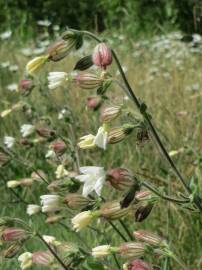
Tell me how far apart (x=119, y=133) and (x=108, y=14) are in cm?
1087

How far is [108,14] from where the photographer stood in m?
12.2

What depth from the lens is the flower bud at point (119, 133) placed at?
152cm

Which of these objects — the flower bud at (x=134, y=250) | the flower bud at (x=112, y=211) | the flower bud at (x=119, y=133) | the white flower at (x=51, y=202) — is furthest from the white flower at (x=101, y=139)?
the white flower at (x=51, y=202)

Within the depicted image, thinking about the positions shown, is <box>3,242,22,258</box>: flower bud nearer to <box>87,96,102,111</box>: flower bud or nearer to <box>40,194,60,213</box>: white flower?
<box>40,194,60,213</box>: white flower

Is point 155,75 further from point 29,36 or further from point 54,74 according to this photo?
point 29,36

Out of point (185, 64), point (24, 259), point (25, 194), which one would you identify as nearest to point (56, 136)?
point (24, 259)

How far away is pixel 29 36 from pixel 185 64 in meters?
5.99

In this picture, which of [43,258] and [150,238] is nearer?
[150,238]

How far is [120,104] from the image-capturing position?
1560mm

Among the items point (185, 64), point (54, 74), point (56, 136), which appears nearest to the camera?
point (54, 74)

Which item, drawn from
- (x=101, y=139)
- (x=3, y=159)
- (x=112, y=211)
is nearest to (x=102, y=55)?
(x=101, y=139)

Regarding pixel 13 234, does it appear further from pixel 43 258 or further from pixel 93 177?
pixel 93 177

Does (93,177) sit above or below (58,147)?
above

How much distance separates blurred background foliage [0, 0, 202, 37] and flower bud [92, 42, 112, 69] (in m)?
7.93
